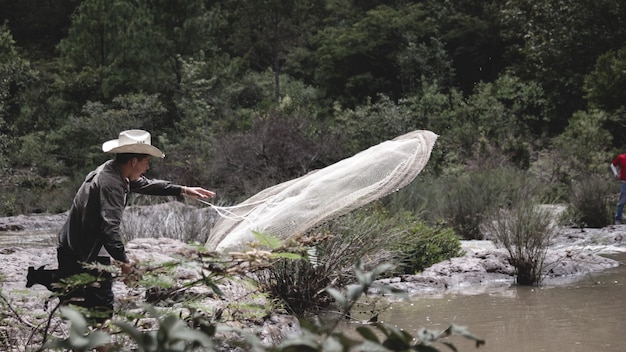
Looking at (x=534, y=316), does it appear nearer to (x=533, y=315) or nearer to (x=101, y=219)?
(x=533, y=315)

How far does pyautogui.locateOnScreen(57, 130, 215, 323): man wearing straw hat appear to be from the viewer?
5.00m

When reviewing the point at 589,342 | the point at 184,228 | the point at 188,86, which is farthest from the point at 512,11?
the point at 589,342

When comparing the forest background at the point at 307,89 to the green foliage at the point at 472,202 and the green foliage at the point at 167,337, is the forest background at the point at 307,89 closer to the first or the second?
the green foliage at the point at 472,202

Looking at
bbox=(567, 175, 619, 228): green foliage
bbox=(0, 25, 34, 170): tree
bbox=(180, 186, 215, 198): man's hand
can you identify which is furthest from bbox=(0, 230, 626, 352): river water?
bbox=(0, 25, 34, 170): tree

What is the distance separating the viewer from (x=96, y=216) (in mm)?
5109

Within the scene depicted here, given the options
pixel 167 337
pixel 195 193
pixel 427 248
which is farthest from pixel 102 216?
pixel 427 248

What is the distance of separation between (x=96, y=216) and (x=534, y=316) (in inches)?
154

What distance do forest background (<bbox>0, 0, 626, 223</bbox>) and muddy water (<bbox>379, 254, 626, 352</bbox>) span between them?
37.0 feet

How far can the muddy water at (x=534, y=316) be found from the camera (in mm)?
6254

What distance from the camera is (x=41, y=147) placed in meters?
30.7

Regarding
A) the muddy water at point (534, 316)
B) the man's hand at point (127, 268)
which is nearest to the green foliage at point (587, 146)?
the muddy water at point (534, 316)

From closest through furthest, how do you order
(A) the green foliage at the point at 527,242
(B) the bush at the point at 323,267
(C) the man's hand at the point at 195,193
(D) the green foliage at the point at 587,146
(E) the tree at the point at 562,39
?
(C) the man's hand at the point at 195,193
(B) the bush at the point at 323,267
(A) the green foliage at the point at 527,242
(D) the green foliage at the point at 587,146
(E) the tree at the point at 562,39

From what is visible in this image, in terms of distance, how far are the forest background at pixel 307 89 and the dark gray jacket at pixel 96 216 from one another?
14.0 metres

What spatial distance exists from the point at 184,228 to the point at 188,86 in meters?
19.8
